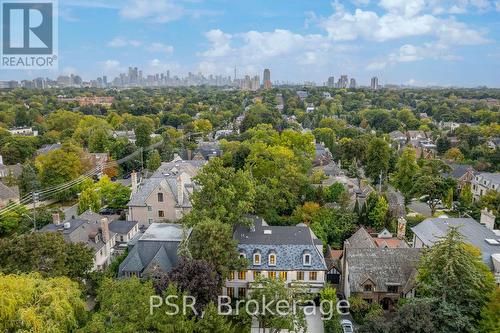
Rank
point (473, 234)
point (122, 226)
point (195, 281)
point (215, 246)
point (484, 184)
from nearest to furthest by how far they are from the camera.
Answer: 1. point (195, 281)
2. point (215, 246)
3. point (473, 234)
4. point (122, 226)
5. point (484, 184)

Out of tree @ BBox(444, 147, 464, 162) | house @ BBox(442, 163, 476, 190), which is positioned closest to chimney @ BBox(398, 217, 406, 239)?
house @ BBox(442, 163, 476, 190)

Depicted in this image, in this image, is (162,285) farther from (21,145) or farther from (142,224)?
(21,145)

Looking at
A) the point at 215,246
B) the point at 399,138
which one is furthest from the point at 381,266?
the point at 399,138

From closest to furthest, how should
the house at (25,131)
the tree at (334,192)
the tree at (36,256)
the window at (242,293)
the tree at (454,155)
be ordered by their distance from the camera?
the tree at (36,256)
the window at (242,293)
the tree at (334,192)
the tree at (454,155)
the house at (25,131)

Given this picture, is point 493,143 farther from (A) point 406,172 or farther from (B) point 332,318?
(B) point 332,318

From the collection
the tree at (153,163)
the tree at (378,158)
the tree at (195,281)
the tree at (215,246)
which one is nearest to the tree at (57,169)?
the tree at (153,163)

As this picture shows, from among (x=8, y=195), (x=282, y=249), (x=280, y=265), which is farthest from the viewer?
(x=8, y=195)

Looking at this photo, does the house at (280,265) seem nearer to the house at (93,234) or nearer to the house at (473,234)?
the house at (473,234)

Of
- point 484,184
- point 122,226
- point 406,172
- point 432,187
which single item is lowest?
point 122,226
